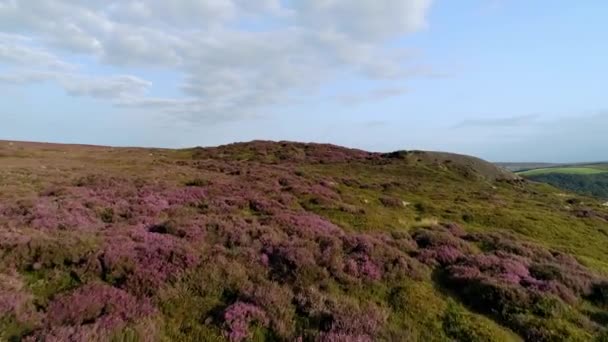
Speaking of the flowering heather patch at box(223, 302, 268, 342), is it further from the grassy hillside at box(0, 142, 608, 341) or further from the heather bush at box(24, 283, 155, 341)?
the heather bush at box(24, 283, 155, 341)

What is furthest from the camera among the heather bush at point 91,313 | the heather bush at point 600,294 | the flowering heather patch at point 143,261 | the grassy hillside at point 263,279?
the heather bush at point 600,294

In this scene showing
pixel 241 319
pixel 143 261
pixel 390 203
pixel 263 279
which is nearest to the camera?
pixel 241 319

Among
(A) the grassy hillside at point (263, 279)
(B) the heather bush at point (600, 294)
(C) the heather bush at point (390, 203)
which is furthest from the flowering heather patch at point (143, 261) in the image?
(C) the heather bush at point (390, 203)

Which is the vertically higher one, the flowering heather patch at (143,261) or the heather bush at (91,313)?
the flowering heather patch at (143,261)

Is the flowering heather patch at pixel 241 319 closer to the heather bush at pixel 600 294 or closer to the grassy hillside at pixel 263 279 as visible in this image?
the grassy hillside at pixel 263 279

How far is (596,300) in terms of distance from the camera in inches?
463

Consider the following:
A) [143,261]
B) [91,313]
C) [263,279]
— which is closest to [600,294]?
[263,279]

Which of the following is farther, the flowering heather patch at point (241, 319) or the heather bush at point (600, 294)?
the heather bush at point (600, 294)

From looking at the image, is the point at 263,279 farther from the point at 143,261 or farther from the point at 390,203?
the point at 390,203

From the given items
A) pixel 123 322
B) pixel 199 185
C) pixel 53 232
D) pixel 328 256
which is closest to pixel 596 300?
pixel 328 256

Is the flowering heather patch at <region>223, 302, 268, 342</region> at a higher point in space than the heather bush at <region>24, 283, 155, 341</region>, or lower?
lower

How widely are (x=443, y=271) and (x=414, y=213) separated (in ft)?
41.5

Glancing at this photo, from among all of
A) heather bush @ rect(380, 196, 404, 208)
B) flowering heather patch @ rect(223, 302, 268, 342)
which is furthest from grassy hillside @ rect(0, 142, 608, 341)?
heather bush @ rect(380, 196, 404, 208)

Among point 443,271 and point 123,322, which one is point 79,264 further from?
point 443,271
